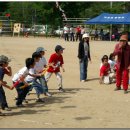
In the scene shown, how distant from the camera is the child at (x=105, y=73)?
12.9m

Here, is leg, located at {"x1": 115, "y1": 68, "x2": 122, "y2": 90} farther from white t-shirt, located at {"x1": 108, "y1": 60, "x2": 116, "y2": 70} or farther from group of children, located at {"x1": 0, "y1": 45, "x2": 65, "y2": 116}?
white t-shirt, located at {"x1": 108, "y1": 60, "x2": 116, "y2": 70}

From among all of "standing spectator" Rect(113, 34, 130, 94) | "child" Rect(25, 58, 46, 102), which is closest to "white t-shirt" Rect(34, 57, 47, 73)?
"child" Rect(25, 58, 46, 102)

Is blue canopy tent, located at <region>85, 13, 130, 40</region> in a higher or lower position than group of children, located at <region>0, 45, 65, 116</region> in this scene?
higher

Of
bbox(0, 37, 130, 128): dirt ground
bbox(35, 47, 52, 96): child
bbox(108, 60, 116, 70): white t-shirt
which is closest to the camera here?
bbox(0, 37, 130, 128): dirt ground

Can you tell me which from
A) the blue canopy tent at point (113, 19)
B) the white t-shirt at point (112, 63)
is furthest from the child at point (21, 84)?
the blue canopy tent at point (113, 19)

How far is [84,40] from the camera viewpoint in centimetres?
1348

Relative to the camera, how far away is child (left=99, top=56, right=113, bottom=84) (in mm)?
12906

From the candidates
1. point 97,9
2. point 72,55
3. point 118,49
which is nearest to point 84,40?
point 118,49

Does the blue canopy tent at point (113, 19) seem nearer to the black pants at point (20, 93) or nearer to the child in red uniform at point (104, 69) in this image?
the child in red uniform at point (104, 69)

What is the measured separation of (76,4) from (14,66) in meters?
37.8

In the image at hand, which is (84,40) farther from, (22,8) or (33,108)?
(22,8)

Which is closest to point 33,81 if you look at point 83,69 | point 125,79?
point 125,79

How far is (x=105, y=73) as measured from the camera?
1316cm

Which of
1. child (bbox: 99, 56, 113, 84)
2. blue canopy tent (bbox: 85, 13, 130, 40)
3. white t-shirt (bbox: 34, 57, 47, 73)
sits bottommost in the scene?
child (bbox: 99, 56, 113, 84)
